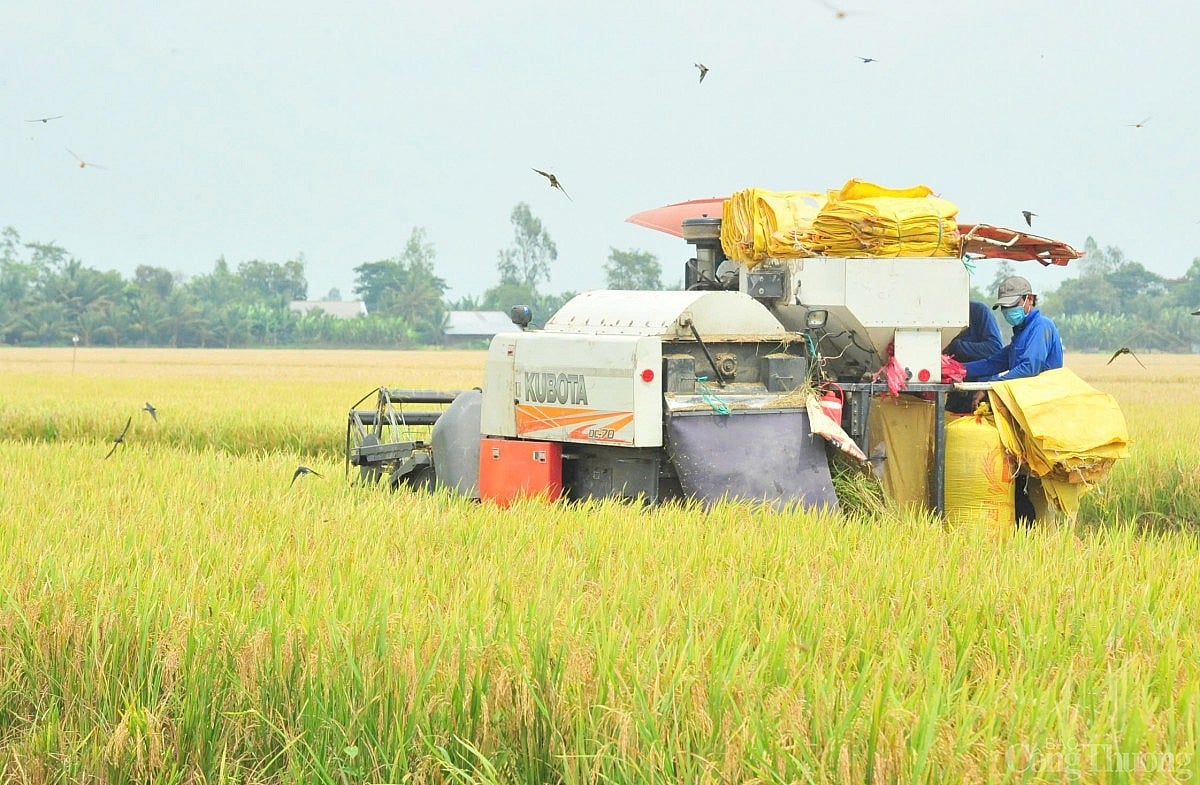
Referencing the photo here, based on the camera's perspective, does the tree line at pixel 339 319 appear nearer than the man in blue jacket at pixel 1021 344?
No

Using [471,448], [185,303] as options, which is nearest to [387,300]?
[185,303]

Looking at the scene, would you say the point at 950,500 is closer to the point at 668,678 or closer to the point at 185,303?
the point at 668,678

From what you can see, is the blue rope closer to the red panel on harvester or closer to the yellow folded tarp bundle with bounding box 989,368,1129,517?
the red panel on harvester

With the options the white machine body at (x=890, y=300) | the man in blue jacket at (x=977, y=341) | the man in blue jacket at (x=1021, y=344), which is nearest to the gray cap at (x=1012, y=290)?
the man in blue jacket at (x=1021, y=344)

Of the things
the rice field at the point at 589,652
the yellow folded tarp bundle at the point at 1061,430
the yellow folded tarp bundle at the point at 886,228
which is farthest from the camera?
the yellow folded tarp bundle at the point at 886,228

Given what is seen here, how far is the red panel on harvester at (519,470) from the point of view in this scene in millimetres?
8055

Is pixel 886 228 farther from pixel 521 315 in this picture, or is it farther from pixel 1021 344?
pixel 521 315

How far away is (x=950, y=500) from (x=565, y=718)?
205 inches

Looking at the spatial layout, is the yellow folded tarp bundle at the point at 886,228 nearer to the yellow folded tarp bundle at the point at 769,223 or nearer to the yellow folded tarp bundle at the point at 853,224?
the yellow folded tarp bundle at the point at 853,224

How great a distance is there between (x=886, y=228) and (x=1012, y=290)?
1.19 meters

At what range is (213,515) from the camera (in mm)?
6730

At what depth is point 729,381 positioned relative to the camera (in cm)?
793

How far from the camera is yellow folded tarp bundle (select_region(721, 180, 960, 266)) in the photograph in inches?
313

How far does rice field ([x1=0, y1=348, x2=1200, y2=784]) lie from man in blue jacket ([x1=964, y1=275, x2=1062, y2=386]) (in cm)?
211
